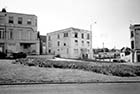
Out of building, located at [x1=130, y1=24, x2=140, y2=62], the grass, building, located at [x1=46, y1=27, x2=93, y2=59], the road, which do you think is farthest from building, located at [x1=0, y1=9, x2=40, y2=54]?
building, located at [x1=130, y1=24, x2=140, y2=62]

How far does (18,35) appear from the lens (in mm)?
32531

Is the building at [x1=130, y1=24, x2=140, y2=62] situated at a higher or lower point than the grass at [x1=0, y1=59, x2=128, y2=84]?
higher

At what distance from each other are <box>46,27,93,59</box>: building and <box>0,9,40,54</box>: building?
14.0 metres

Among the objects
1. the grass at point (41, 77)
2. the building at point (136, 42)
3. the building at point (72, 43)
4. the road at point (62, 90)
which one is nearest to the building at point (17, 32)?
the building at point (72, 43)

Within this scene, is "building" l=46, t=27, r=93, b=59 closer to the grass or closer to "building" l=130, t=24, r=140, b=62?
"building" l=130, t=24, r=140, b=62

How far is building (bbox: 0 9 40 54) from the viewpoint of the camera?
3150cm

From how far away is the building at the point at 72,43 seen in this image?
45594 millimetres

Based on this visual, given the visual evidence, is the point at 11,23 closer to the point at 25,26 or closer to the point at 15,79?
the point at 25,26

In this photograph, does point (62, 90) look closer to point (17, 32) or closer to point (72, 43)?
point (17, 32)

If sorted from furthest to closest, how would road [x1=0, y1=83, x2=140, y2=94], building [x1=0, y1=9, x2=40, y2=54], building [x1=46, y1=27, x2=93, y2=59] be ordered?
1. building [x1=46, y1=27, x2=93, y2=59]
2. building [x1=0, y1=9, x2=40, y2=54]
3. road [x1=0, y1=83, x2=140, y2=94]

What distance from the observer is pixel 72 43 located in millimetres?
45469

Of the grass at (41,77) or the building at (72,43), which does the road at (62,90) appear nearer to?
the grass at (41,77)

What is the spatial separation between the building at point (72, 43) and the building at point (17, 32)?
13982mm

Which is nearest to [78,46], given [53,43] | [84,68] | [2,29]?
[53,43]
